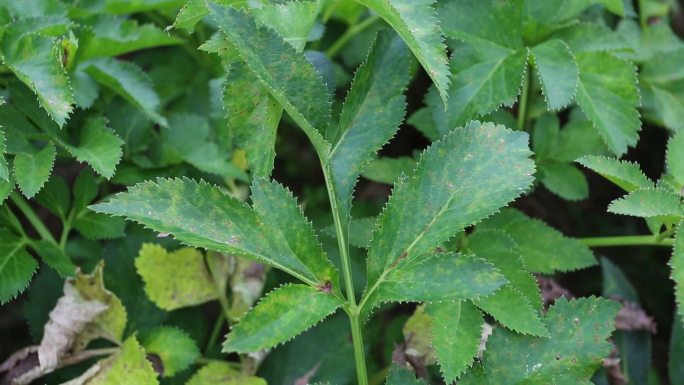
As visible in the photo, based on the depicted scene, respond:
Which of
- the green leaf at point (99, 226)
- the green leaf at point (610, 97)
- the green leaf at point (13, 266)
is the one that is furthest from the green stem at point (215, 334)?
the green leaf at point (610, 97)

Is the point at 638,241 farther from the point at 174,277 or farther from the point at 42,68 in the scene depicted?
the point at 42,68

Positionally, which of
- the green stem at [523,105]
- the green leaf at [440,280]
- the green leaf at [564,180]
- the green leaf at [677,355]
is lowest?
the green leaf at [677,355]

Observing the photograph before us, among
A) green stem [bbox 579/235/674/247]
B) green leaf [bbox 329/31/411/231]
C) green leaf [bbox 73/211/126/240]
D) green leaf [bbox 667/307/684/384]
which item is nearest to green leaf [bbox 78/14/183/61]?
green leaf [bbox 73/211/126/240]

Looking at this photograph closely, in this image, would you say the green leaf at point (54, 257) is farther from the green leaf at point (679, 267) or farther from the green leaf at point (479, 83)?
→ the green leaf at point (679, 267)

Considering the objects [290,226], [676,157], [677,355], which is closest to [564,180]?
[676,157]

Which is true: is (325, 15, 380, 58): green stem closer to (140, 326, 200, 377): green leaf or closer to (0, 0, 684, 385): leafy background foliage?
(0, 0, 684, 385): leafy background foliage

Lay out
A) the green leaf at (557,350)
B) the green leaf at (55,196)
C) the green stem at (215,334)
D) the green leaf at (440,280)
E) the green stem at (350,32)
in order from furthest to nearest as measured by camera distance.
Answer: the green stem at (350,32), the green stem at (215,334), the green leaf at (55,196), the green leaf at (557,350), the green leaf at (440,280)
